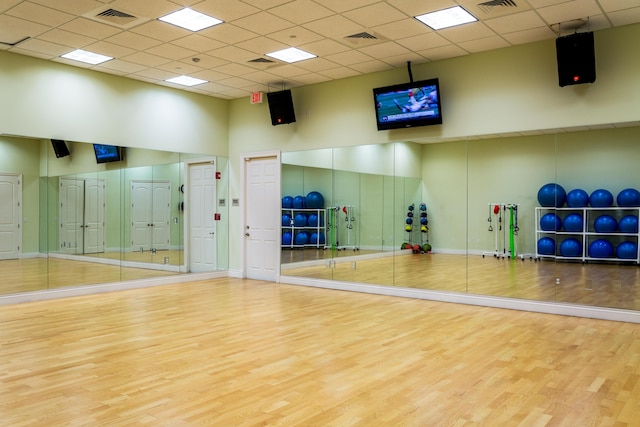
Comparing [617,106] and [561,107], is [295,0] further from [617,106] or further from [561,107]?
[617,106]

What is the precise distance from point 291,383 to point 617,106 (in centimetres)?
522

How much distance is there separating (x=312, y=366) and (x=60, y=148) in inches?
225

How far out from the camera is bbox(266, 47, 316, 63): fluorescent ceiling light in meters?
7.11

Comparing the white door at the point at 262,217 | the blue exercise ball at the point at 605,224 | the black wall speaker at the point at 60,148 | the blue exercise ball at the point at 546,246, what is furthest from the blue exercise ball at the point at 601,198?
the black wall speaker at the point at 60,148

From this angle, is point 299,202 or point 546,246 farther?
point 299,202

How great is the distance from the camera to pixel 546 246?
680 centimetres

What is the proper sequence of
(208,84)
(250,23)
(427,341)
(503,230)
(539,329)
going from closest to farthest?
(427,341)
(539,329)
(250,23)
(503,230)
(208,84)

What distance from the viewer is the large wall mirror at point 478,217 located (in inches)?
252

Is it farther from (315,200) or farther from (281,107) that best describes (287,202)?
(281,107)

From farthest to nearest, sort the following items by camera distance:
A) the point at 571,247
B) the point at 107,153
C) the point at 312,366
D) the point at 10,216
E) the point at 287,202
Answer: the point at 287,202
the point at 107,153
the point at 10,216
the point at 571,247
the point at 312,366

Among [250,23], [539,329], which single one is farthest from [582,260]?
[250,23]

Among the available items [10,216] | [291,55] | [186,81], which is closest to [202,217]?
[186,81]

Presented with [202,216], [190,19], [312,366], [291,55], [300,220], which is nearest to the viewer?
[312,366]

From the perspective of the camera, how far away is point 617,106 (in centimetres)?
604
